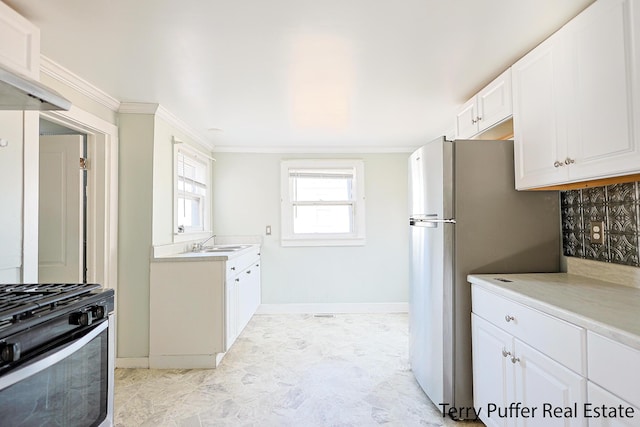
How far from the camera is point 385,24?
165 cm

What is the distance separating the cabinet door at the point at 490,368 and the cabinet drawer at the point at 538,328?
0.21 feet

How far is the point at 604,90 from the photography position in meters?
1.38

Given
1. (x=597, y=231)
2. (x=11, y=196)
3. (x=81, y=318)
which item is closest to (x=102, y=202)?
(x=11, y=196)

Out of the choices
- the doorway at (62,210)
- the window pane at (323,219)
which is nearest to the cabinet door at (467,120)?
the window pane at (323,219)

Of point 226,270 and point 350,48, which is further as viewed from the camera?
point 226,270

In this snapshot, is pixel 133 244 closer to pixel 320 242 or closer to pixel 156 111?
pixel 156 111

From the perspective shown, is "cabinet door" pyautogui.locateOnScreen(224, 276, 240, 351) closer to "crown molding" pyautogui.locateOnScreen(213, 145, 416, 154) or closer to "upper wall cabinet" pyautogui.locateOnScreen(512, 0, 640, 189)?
"crown molding" pyautogui.locateOnScreen(213, 145, 416, 154)

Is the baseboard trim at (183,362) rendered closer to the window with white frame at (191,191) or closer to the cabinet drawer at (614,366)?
the window with white frame at (191,191)

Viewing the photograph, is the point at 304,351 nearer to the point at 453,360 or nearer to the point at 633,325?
the point at 453,360

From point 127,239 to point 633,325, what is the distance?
3.20m

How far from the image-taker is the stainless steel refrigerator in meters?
2.00

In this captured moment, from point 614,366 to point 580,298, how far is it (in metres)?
0.41

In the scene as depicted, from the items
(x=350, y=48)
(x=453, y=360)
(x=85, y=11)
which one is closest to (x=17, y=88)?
(x=85, y=11)

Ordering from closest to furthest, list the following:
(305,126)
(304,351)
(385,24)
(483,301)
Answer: (385,24) → (483,301) → (304,351) → (305,126)
